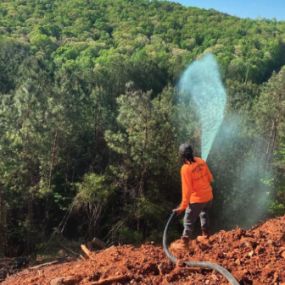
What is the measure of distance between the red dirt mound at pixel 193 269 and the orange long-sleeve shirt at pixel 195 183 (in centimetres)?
59

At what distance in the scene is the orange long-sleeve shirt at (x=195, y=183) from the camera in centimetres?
675

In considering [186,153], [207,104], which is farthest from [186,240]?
[207,104]

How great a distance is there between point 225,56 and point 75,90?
36201mm

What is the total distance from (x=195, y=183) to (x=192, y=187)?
7cm

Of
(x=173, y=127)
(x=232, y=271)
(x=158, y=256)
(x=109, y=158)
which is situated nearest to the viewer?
(x=232, y=271)

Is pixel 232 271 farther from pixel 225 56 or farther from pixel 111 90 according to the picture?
pixel 225 56

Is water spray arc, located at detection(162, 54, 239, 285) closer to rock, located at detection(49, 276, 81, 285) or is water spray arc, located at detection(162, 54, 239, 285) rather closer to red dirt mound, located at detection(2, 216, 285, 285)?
red dirt mound, located at detection(2, 216, 285, 285)

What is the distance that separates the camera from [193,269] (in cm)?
581

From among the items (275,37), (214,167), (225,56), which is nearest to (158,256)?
(214,167)

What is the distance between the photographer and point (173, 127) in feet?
91.4

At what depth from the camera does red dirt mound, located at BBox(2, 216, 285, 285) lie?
550 cm

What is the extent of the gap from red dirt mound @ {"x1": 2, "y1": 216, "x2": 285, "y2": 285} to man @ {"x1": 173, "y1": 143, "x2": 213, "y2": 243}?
0.38 meters

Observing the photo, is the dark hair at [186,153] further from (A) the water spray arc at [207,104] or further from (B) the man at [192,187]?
(A) the water spray arc at [207,104]

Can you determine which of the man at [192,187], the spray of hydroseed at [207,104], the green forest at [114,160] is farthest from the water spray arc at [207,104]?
the man at [192,187]
